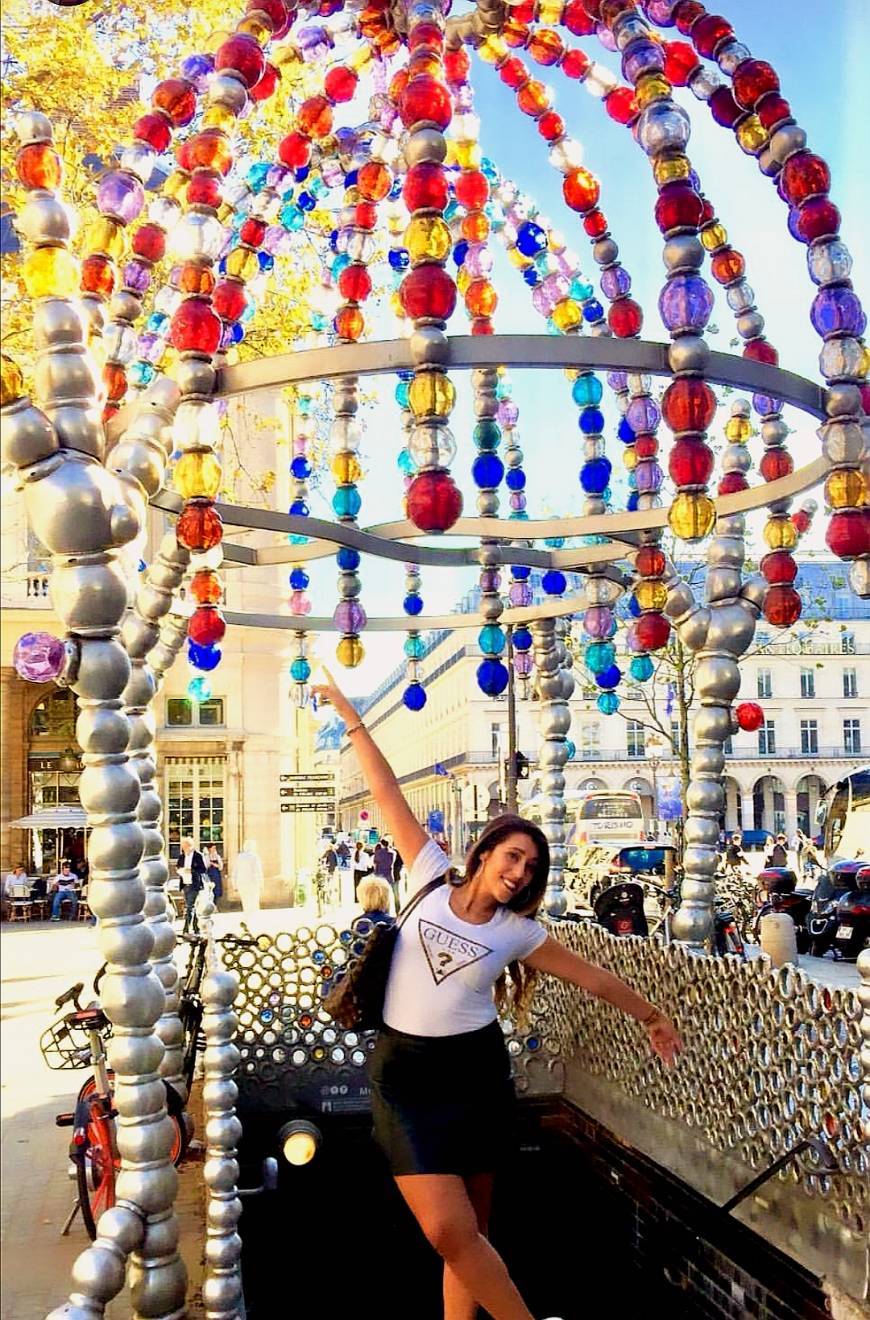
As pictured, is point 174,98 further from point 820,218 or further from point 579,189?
point 820,218

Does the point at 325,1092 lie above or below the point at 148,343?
below

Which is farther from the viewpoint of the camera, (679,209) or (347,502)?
(347,502)

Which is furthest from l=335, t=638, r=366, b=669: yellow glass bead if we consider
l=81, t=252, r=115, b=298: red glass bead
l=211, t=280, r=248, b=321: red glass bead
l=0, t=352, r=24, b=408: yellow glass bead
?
l=0, t=352, r=24, b=408: yellow glass bead

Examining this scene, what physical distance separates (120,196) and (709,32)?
2.58 metres

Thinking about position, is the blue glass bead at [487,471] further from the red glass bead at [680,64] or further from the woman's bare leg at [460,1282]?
the woman's bare leg at [460,1282]

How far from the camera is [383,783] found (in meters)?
4.06

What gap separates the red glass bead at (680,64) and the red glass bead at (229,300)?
2154mm

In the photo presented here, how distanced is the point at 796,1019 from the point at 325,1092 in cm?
352

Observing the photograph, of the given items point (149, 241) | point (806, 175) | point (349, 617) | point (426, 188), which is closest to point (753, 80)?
point (806, 175)

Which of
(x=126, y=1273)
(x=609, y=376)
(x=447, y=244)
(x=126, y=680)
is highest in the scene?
(x=609, y=376)

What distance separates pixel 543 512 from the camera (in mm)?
21047

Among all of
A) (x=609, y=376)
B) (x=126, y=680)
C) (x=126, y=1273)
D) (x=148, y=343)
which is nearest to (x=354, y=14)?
(x=148, y=343)

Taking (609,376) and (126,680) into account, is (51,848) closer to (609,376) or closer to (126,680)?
(609,376)

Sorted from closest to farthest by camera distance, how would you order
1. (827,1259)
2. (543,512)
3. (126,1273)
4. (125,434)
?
(126,1273)
(827,1259)
(125,434)
(543,512)
